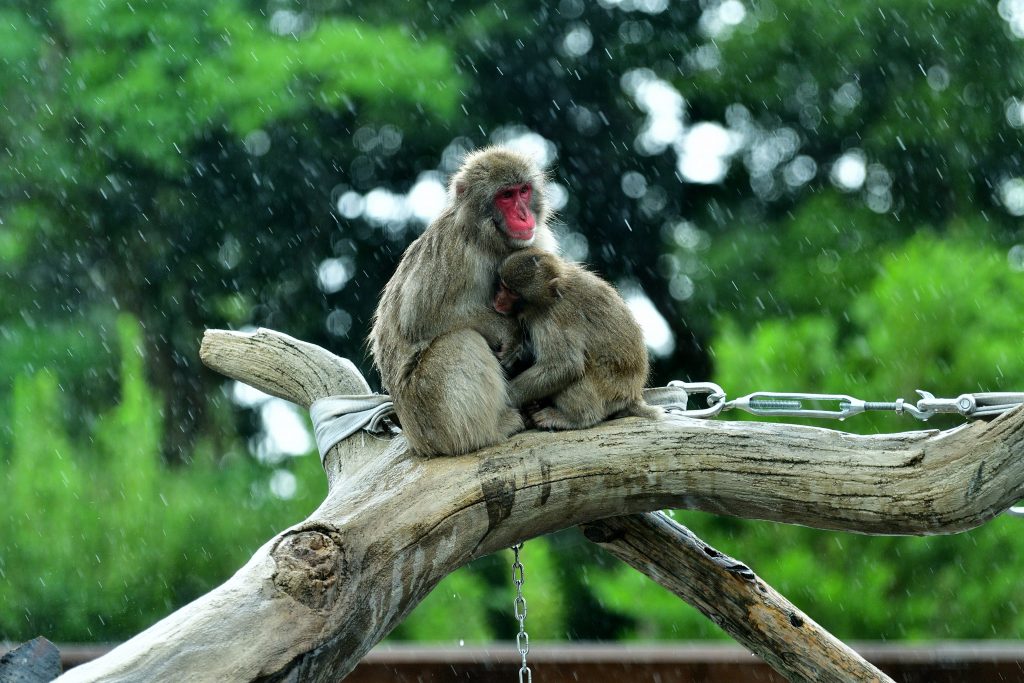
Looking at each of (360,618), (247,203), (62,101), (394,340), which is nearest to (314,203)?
(247,203)

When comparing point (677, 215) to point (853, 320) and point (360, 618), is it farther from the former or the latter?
point (360, 618)

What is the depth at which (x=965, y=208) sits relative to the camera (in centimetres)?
1205

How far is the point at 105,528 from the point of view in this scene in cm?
936

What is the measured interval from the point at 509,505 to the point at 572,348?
0.62m

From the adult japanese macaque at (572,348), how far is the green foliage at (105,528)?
6290mm

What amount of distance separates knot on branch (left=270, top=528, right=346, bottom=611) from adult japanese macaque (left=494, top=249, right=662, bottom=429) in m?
0.95

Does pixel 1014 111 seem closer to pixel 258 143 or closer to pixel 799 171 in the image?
pixel 799 171

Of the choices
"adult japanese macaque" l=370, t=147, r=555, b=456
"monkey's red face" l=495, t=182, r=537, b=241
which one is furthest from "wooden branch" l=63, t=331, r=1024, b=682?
"monkey's red face" l=495, t=182, r=537, b=241

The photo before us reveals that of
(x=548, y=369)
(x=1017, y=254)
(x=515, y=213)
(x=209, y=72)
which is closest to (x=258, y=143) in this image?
(x=209, y=72)

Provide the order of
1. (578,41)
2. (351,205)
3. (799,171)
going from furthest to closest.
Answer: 1. (799,171)
2. (578,41)
3. (351,205)

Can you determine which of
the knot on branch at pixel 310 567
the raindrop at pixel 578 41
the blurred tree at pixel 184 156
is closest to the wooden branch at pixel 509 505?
the knot on branch at pixel 310 567

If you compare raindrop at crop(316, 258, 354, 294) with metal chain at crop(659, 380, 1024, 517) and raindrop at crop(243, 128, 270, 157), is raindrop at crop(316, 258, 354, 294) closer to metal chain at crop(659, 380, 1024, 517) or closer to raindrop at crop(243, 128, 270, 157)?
raindrop at crop(243, 128, 270, 157)

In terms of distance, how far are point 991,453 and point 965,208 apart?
948 centimetres

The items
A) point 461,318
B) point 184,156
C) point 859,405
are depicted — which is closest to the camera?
point 859,405
